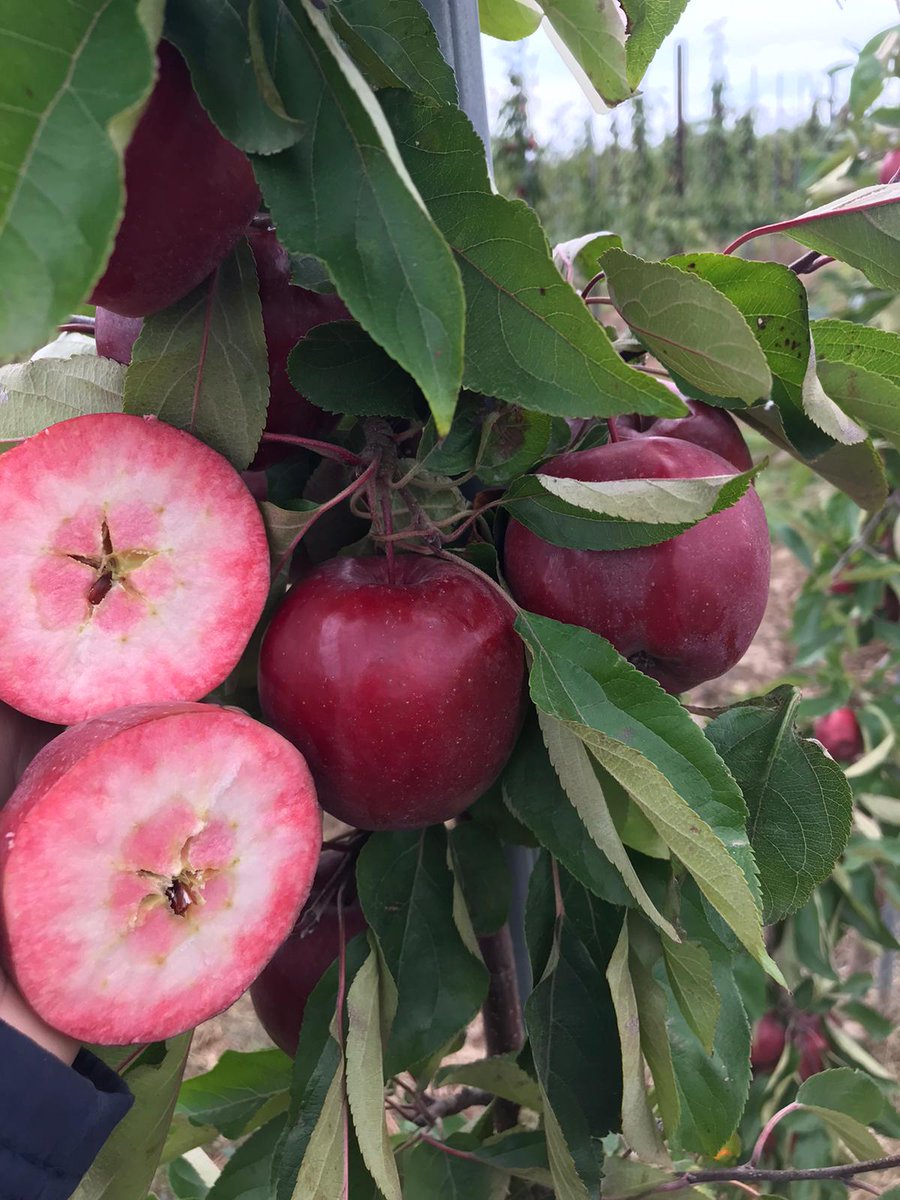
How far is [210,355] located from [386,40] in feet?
0.49

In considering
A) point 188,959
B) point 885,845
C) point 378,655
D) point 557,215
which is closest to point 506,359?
point 378,655

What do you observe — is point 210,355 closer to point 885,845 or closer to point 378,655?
point 378,655

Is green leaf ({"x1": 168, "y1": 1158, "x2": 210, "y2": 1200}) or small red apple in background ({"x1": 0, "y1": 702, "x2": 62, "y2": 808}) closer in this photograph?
small red apple in background ({"x1": 0, "y1": 702, "x2": 62, "y2": 808})

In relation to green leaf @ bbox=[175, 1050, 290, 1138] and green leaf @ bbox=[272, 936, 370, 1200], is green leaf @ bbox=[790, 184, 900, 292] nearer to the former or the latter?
green leaf @ bbox=[272, 936, 370, 1200]

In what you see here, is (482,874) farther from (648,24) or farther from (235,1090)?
(648,24)

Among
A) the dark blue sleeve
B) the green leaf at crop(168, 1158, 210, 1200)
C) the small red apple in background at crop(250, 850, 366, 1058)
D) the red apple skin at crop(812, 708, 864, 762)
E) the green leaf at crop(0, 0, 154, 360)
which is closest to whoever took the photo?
the green leaf at crop(0, 0, 154, 360)

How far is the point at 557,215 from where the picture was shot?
5965mm

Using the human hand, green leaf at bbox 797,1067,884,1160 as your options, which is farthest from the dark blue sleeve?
green leaf at bbox 797,1067,884,1160

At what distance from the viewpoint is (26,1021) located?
0.39m

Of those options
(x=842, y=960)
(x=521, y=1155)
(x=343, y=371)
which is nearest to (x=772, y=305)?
(x=343, y=371)

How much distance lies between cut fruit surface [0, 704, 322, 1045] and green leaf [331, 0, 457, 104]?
272 millimetres

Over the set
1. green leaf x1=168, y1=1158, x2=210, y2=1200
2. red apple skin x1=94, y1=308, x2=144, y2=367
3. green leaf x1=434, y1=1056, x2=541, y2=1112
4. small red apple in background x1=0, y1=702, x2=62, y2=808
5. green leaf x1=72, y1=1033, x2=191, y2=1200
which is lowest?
green leaf x1=168, y1=1158, x2=210, y2=1200

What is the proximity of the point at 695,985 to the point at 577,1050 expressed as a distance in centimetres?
9

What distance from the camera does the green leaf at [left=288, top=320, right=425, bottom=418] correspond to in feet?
1.44
